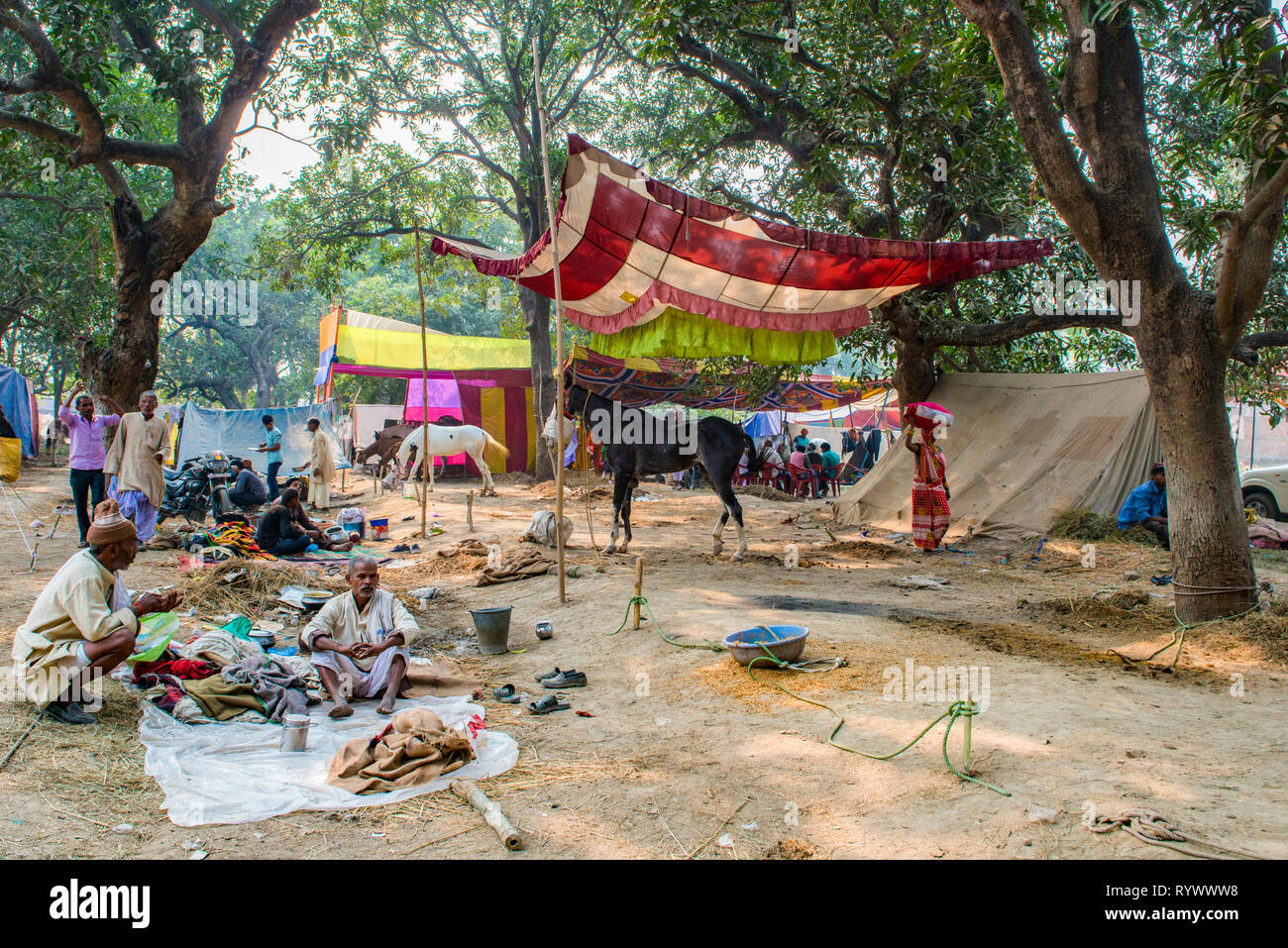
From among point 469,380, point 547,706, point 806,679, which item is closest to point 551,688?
point 547,706

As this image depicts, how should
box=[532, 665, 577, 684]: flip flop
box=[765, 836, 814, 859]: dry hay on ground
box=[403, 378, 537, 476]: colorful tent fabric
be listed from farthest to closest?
1. box=[403, 378, 537, 476]: colorful tent fabric
2. box=[532, 665, 577, 684]: flip flop
3. box=[765, 836, 814, 859]: dry hay on ground

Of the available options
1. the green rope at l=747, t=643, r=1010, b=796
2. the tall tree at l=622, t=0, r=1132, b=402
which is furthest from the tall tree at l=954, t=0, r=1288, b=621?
the green rope at l=747, t=643, r=1010, b=796

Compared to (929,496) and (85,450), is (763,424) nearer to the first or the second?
(929,496)

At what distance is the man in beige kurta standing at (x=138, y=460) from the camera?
31.5 ft

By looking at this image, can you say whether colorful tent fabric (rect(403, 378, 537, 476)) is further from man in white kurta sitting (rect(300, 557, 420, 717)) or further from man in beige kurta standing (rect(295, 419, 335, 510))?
man in white kurta sitting (rect(300, 557, 420, 717))

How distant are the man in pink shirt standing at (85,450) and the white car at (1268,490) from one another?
16237 mm

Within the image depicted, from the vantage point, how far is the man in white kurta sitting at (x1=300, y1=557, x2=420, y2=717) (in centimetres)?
520

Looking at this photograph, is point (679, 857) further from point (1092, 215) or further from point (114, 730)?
point (1092, 215)

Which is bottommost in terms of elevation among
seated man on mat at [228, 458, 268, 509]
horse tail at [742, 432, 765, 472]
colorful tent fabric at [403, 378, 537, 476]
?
seated man on mat at [228, 458, 268, 509]

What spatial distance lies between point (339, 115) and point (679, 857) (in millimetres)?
17898

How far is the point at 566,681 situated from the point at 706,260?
4.02 metres

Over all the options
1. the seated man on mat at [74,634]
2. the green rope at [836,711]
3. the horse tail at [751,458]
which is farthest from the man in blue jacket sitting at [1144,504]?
the seated man on mat at [74,634]

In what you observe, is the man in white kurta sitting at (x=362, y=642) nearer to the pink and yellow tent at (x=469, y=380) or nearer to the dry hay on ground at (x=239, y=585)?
the dry hay on ground at (x=239, y=585)

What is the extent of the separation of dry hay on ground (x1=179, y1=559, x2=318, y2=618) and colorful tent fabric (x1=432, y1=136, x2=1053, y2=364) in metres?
3.78
